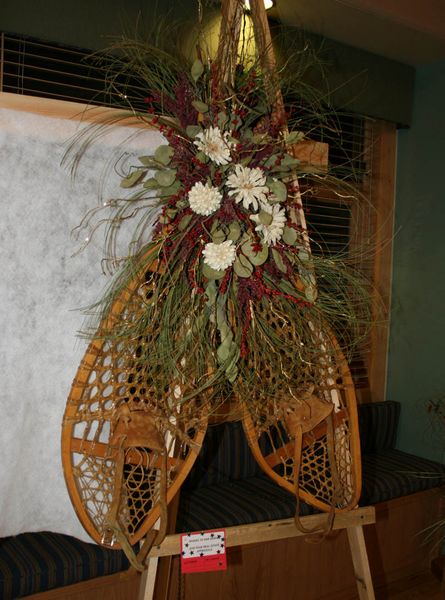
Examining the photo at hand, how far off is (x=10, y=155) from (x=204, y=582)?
1786 mm

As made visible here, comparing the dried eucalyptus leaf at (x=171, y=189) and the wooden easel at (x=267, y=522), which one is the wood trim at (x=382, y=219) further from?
the dried eucalyptus leaf at (x=171, y=189)

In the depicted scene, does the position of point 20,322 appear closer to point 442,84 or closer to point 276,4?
point 276,4

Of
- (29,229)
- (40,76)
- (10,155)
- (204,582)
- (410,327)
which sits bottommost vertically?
(204,582)

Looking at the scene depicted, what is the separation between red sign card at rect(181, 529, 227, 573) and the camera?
1238 mm

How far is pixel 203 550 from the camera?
1250 millimetres

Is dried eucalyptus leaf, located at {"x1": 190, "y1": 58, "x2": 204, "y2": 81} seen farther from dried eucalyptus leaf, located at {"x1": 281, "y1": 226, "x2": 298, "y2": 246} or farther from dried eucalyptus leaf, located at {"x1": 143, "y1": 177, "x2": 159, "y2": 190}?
dried eucalyptus leaf, located at {"x1": 281, "y1": 226, "x2": 298, "y2": 246}

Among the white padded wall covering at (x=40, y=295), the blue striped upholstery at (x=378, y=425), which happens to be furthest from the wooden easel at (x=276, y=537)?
the blue striped upholstery at (x=378, y=425)

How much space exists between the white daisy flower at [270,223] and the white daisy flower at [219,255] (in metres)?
0.08

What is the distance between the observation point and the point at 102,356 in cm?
115

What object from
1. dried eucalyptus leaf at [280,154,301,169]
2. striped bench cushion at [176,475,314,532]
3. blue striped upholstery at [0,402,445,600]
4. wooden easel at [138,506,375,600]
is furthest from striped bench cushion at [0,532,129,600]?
dried eucalyptus leaf at [280,154,301,169]

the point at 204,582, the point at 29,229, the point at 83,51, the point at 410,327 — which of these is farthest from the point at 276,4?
the point at 204,582

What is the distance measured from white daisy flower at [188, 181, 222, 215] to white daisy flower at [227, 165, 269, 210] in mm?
35

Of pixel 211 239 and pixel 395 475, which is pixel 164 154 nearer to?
pixel 211 239

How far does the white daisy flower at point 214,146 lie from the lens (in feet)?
3.61
